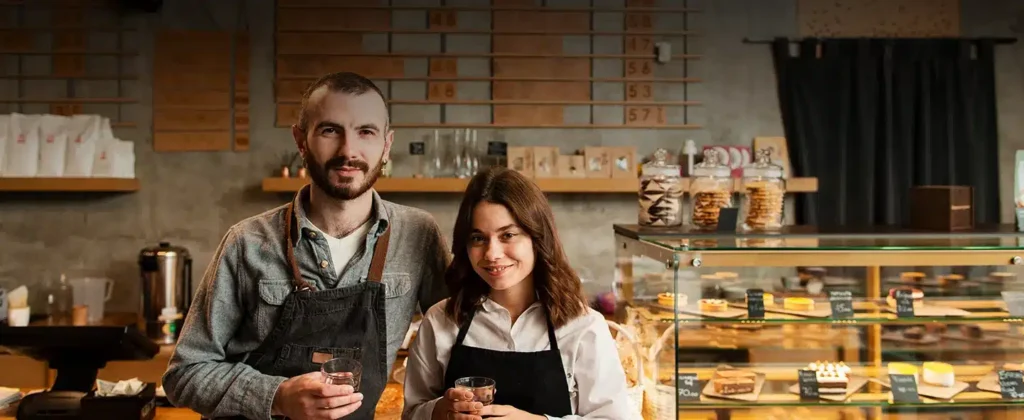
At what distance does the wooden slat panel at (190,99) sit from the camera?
454 centimetres

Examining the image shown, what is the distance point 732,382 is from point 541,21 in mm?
2711

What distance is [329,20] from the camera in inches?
180

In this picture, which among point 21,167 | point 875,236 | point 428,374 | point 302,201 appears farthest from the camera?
point 21,167

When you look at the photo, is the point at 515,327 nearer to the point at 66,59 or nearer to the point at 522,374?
the point at 522,374

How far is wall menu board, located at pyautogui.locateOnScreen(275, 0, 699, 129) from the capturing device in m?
4.58

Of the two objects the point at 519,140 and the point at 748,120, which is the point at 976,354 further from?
the point at 519,140

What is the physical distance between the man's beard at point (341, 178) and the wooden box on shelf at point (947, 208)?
5.87 ft

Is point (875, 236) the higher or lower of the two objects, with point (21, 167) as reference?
lower

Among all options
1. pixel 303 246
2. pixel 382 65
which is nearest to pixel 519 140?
pixel 382 65

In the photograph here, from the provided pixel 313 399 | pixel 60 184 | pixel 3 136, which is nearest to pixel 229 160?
pixel 60 184

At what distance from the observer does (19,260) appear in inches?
179

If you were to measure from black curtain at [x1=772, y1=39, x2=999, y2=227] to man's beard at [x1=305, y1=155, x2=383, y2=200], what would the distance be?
Answer: 10.8ft

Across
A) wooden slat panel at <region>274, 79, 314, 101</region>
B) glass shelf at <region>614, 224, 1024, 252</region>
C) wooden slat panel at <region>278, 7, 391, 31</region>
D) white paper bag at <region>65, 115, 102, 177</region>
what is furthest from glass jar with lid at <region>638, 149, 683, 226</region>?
white paper bag at <region>65, 115, 102, 177</region>

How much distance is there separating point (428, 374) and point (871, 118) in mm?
3612
